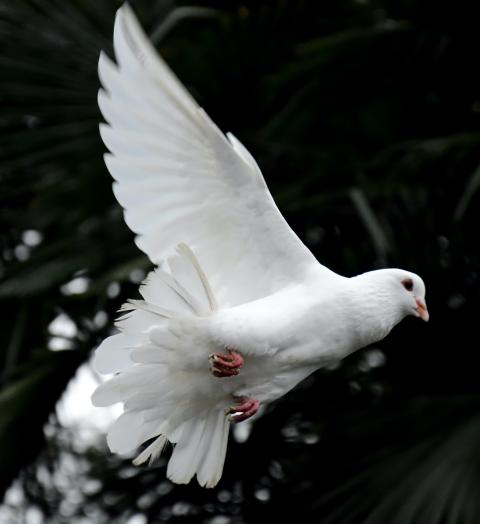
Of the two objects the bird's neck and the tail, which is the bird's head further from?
the tail

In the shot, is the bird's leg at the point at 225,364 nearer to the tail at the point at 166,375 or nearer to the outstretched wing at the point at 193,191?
the tail at the point at 166,375

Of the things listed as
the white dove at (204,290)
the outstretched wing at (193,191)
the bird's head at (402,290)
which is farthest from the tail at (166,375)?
the bird's head at (402,290)

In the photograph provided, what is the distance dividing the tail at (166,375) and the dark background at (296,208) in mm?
524

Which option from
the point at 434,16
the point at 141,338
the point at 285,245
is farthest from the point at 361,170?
the point at 141,338

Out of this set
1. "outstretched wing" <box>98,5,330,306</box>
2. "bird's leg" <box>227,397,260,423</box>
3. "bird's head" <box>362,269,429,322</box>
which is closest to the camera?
"outstretched wing" <box>98,5,330,306</box>

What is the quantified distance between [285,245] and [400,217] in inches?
41.6

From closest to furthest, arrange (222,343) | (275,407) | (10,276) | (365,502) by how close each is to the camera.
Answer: (222,343) < (365,502) < (10,276) < (275,407)

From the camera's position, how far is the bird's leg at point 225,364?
4.81m

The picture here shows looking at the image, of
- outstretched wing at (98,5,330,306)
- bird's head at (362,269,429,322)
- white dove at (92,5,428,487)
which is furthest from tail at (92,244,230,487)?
bird's head at (362,269,429,322)

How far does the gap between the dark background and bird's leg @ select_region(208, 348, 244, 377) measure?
0.72m

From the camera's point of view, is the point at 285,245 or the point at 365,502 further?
the point at 365,502

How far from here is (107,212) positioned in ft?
19.5

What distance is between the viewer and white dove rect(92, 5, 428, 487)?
4.83 meters

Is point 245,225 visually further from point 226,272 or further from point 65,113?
point 65,113
